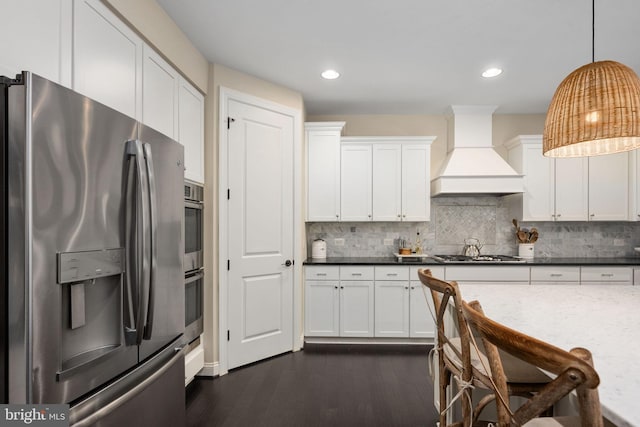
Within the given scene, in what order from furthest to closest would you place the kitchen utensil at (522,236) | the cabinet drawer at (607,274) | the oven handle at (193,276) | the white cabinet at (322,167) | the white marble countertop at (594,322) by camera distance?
the kitchen utensil at (522,236), the white cabinet at (322,167), the cabinet drawer at (607,274), the oven handle at (193,276), the white marble countertop at (594,322)

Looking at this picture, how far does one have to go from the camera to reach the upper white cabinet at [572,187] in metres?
3.82

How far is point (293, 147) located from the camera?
342 centimetres

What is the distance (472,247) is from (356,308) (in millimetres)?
1590

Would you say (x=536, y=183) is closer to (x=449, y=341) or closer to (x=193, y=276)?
(x=449, y=341)

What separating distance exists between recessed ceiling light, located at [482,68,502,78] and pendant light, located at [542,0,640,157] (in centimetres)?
166

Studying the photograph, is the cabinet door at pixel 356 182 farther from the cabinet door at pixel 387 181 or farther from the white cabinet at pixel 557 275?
the white cabinet at pixel 557 275

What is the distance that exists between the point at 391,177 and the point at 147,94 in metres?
2.66

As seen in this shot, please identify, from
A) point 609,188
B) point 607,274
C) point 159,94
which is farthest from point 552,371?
point 609,188

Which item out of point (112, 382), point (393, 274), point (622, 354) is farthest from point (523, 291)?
point (112, 382)

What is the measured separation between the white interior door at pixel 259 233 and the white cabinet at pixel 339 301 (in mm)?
340

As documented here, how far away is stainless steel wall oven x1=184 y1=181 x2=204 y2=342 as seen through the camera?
249cm

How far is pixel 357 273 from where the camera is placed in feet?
12.0

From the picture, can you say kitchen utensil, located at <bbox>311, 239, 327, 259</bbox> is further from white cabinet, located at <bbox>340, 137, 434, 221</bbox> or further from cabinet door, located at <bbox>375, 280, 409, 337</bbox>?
cabinet door, located at <bbox>375, 280, 409, 337</bbox>

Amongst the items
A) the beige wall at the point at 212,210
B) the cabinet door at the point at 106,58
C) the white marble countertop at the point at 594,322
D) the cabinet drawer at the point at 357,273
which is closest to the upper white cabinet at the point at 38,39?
the cabinet door at the point at 106,58
